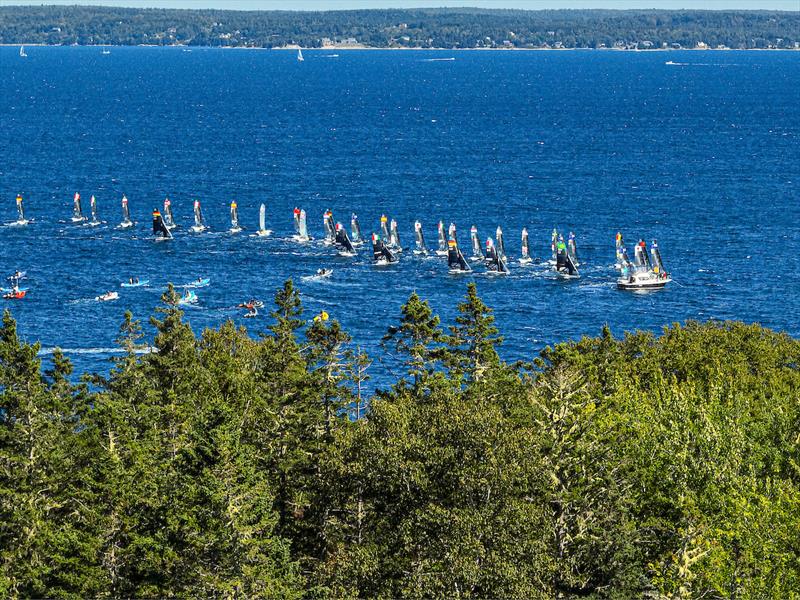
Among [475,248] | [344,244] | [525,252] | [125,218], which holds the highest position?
[525,252]

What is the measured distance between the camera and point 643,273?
14812 cm

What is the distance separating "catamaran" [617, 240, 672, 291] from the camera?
147 metres

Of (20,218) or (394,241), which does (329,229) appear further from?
(20,218)

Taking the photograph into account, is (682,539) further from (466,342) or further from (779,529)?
(466,342)

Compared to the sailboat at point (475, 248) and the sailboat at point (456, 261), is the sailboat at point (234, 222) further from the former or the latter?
the sailboat at point (456, 261)

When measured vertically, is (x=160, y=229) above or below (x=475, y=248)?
below

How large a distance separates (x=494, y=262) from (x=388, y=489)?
4227 inches

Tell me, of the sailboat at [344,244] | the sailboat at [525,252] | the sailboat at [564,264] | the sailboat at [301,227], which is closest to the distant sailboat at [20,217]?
the sailboat at [301,227]

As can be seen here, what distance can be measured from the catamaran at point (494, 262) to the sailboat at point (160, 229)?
136ft

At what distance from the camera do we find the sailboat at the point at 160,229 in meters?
173

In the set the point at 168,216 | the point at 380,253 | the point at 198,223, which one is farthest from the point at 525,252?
the point at 168,216

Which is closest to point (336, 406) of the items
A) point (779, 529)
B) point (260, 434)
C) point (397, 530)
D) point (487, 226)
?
point (260, 434)

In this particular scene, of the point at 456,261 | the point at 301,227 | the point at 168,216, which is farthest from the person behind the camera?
the point at 168,216

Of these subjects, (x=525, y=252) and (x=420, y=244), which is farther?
(x=420, y=244)
